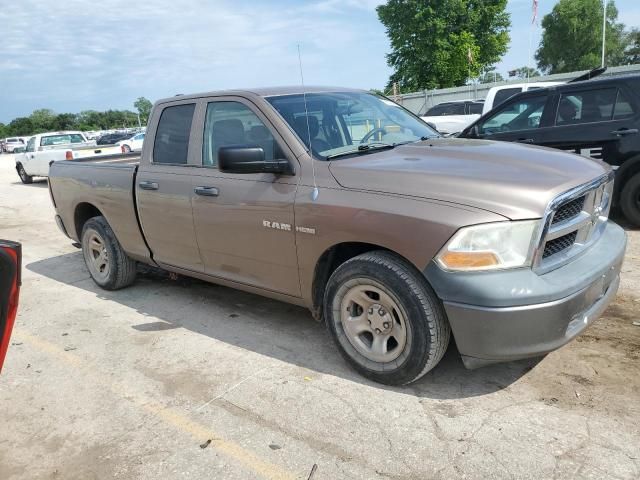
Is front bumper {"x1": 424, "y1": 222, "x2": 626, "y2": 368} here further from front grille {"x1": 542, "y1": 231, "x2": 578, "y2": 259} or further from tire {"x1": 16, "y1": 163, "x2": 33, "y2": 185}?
tire {"x1": 16, "y1": 163, "x2": 33, "y2": 185}

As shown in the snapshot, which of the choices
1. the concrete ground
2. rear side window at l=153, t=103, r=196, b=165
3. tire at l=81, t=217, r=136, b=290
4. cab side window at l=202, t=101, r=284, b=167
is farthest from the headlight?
tire at l=81, t=217, r=136, b=290

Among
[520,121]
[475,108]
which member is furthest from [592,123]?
[475,108]

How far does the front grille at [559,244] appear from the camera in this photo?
9.59ft

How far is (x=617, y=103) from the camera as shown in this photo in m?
6.57

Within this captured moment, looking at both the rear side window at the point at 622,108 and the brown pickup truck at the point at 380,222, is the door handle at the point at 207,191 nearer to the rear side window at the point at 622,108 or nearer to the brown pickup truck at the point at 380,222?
the brown pickup truck at the point at 380,222

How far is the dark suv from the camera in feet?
21.1

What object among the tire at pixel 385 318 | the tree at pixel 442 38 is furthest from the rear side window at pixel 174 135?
the tree at pixel 442 38

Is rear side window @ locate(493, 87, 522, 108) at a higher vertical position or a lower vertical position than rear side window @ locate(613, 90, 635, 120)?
higher

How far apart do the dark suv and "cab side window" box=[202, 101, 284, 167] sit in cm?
424

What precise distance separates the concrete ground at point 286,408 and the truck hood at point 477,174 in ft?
3.79

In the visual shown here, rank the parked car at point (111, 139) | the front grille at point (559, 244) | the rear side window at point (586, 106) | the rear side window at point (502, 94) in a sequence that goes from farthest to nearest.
→ the parked car at point (111, 139), the rear side window at point (502, 94), the rear side window at point (586, 106), the front grille at point (559, 244)

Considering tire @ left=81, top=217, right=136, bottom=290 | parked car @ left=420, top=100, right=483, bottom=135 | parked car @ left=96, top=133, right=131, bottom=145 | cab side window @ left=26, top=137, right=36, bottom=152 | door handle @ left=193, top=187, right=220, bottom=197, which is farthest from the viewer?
parked car @ left=96, top=133, right=131, bottom=145

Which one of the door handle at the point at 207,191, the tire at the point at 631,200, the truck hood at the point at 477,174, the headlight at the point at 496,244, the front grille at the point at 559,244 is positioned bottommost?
the tire at the point at 631,200

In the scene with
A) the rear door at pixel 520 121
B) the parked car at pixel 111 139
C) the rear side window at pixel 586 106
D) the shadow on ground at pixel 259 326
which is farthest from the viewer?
the parked car at pixel 111 139
